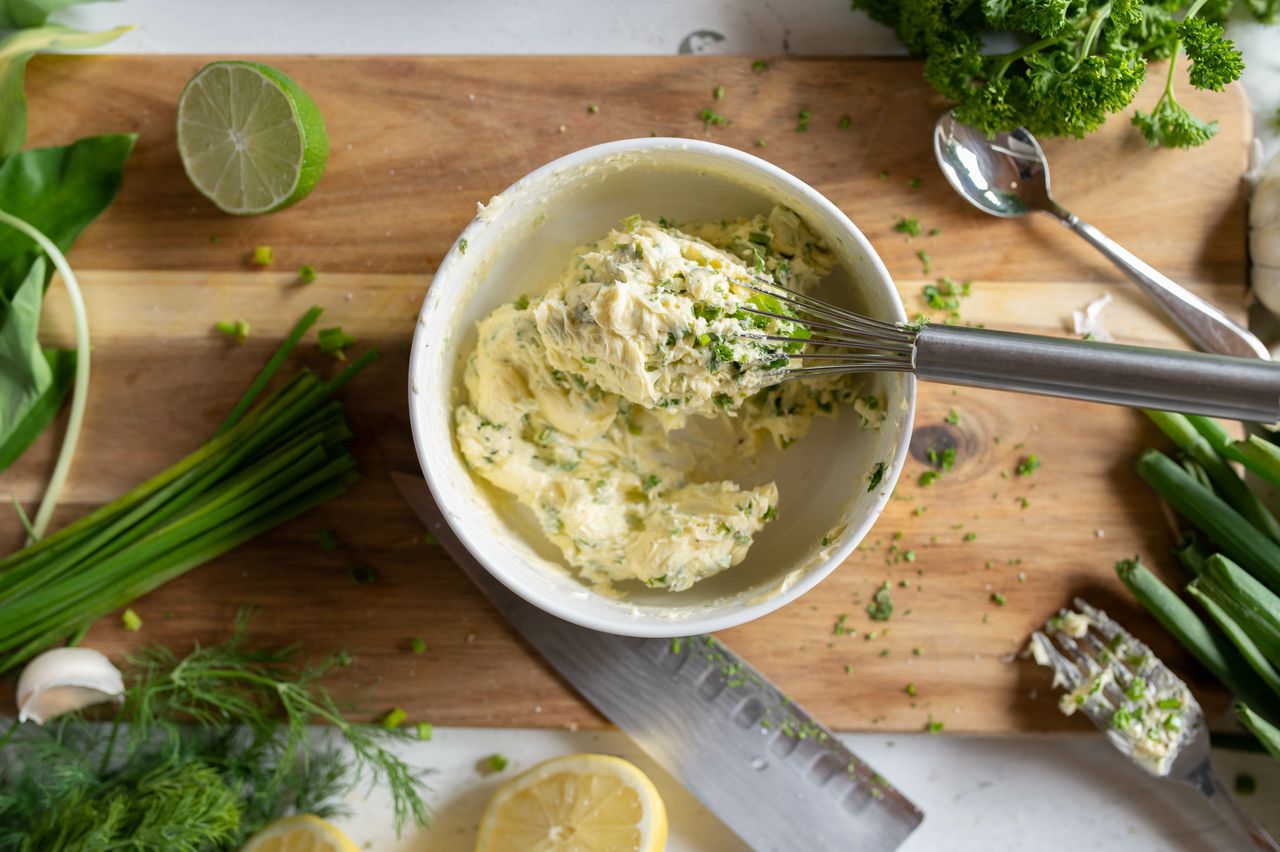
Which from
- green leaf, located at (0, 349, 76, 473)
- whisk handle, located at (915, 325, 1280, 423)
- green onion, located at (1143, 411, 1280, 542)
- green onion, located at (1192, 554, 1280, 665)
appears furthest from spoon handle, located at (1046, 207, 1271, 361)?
green leaf, located at (0, 349, 76, 473)

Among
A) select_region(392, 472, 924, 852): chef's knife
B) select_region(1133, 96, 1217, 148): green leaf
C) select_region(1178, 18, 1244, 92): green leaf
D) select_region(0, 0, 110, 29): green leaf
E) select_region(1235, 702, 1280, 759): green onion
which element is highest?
select_region(1178, 18, 1244, 92): green leaf

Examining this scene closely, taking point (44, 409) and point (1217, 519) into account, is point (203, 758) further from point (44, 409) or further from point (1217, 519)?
point (1217, 519)

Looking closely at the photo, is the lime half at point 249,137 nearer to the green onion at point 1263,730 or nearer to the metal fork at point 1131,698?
the metal fork at point 1131,698

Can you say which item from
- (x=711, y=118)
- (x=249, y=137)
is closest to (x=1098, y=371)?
(x=711, y=118)

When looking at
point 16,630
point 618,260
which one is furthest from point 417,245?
point 16,630

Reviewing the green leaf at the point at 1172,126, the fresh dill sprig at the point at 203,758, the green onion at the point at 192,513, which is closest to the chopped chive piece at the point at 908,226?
the green leaf at the point at 1172,126

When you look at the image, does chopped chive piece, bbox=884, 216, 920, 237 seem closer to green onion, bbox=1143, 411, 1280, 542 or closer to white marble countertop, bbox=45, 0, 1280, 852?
white marble countertop, bbox=45, 0, 1280, 852
